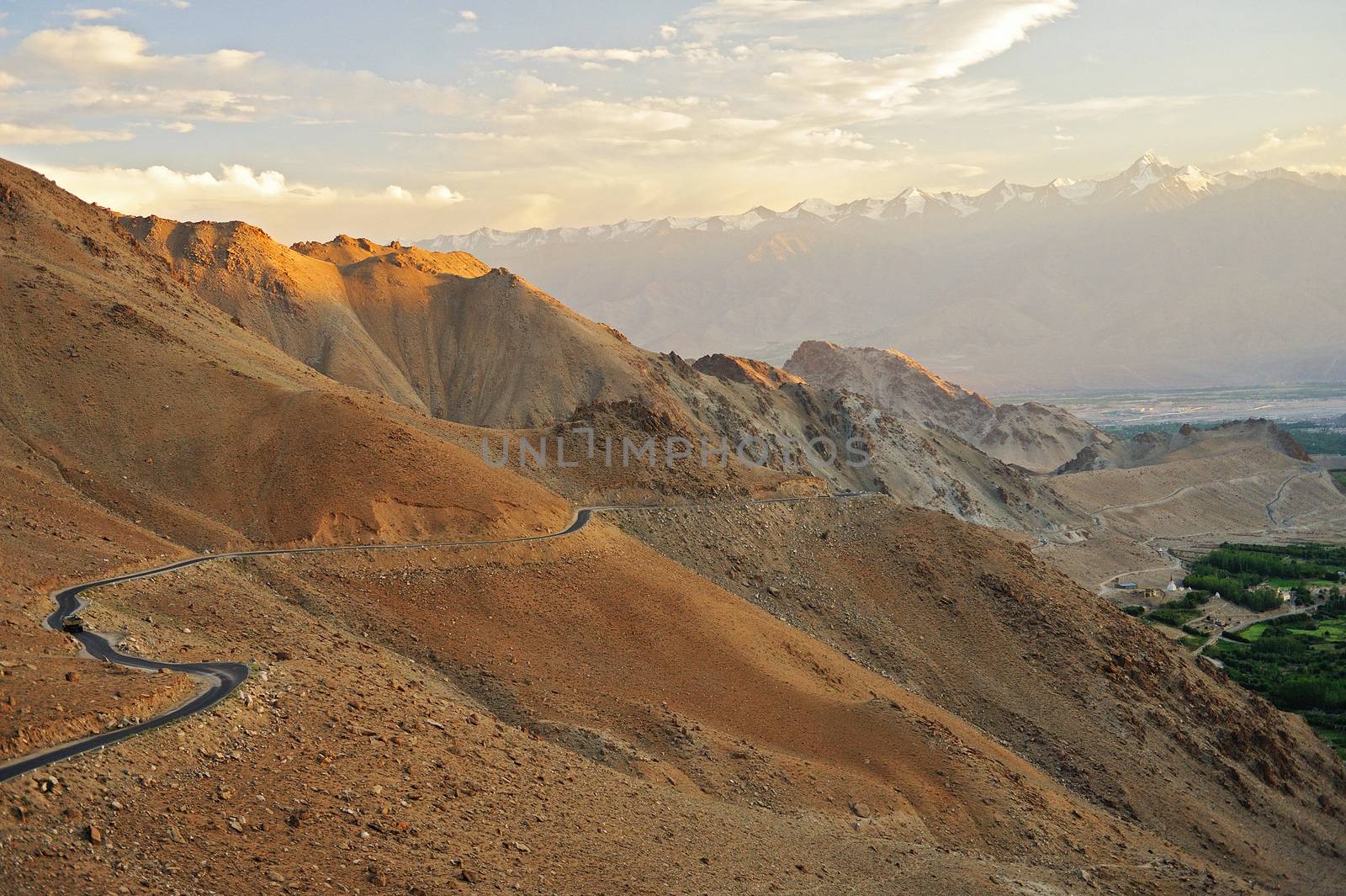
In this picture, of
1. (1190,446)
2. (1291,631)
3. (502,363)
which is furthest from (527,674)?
(1190,446)

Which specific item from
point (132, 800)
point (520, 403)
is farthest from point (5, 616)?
point (520, 403)

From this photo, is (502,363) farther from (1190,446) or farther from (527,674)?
(1190,446)

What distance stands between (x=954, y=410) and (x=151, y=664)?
16003 centimetres

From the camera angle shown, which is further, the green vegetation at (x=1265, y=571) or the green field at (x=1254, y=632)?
the green vegetation at (x=1265, y=571)

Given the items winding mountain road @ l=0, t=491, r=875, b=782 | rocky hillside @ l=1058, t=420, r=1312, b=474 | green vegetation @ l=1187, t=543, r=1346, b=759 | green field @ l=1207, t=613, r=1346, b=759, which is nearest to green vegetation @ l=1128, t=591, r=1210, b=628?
green vegetation @ l=1187, t=543, r=1346, b=759

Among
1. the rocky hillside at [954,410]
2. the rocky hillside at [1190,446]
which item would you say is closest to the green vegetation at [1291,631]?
the rocky hillside at [1190,446]

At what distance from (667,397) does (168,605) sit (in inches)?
2420

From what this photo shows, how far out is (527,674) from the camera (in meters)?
30.7

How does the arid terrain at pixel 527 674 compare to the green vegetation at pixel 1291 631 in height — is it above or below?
above

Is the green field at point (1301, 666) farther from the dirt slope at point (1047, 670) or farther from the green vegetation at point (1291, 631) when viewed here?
the dirt slope at point (1047, 670)

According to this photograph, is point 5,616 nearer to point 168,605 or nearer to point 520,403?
point 168,605

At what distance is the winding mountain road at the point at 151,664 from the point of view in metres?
17.6

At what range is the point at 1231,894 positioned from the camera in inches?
1161

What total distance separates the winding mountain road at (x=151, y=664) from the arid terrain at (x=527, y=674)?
0.34 meters
